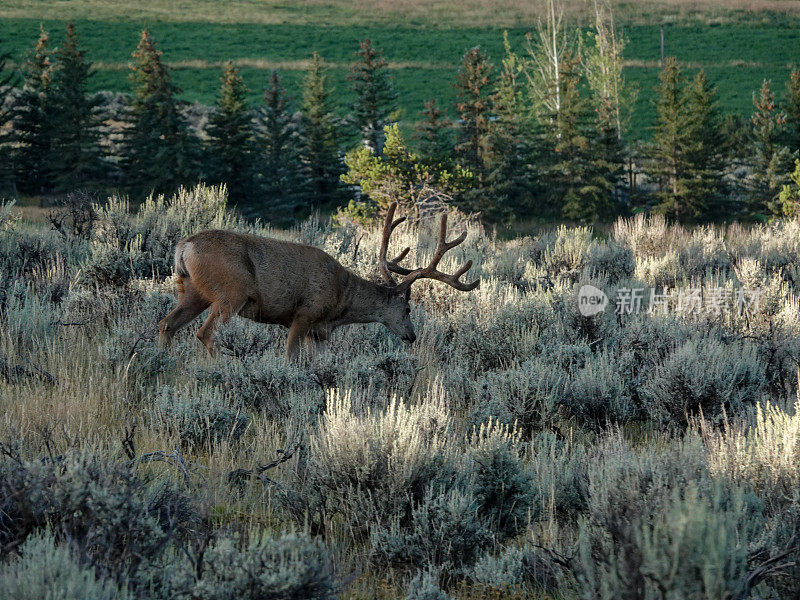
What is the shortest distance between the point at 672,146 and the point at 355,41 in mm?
44387

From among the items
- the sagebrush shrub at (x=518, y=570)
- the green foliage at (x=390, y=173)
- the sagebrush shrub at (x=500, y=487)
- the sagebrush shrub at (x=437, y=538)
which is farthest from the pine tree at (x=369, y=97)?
the sagebrush shrub at (x=518, y=570)

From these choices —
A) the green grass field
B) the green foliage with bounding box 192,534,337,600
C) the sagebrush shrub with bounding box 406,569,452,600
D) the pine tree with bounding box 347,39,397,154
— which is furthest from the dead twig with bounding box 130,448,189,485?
the green grass field

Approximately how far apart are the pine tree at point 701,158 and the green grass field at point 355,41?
17614mm

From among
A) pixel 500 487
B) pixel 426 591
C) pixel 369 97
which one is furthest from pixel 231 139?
pixel 426 591

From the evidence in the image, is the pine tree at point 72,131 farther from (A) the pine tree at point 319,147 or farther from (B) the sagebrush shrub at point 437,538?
(B) the sagebrush shrub at point 437,538

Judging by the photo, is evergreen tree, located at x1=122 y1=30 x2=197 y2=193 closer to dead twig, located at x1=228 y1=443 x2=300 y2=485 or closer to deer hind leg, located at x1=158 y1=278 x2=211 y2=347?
deer hind leg, located at x1=158 y1=278 x2=211 y2=347

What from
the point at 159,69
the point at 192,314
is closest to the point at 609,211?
the point at 159,69

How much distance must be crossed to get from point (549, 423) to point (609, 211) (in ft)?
109

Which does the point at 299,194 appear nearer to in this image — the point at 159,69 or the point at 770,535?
the point at 159,69

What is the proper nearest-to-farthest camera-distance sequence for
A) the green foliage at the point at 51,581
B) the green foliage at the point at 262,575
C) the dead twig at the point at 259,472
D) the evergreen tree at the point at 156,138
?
the green foliage at the point at 51,581 < the green foliage at the point at 262,575 < the dead twig at the point at 259,472 < the evergreen tree at the point at 156,138

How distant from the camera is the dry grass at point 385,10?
77.1m

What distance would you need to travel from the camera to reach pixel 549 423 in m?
→ 6.19

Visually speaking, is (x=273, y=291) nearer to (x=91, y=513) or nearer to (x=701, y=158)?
(x=91, y=513)

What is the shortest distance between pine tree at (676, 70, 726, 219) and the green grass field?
17.6 metres
